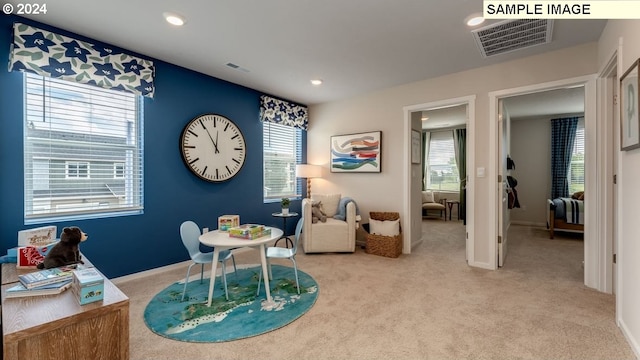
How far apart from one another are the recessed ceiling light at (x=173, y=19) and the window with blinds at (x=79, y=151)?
3.73 ft

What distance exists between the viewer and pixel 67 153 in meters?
2.66

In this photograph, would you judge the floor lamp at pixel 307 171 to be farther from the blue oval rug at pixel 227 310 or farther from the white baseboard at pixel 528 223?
the white baseboard at pixel 528 223

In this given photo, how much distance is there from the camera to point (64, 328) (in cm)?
121

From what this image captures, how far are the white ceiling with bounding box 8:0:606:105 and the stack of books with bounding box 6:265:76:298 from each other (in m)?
1.94

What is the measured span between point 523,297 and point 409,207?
1.76 metres

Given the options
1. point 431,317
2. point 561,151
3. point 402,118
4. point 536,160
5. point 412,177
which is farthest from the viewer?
point 536,160

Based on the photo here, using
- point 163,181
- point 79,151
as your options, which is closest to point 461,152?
point 163,181

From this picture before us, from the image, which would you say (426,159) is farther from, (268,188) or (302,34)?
(302,34)

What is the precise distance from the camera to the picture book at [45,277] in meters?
1.45

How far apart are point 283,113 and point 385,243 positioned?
257cm

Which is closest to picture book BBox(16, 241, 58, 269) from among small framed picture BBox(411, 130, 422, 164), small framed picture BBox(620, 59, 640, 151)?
small framed picture BBox(620, 59, 640, 151)

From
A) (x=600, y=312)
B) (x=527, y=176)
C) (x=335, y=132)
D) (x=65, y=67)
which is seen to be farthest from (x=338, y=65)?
(x=527, y=176)

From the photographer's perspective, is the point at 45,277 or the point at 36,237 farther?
the point at 36,237

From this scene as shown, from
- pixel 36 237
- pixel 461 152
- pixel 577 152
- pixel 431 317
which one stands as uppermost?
pixel 461 152
